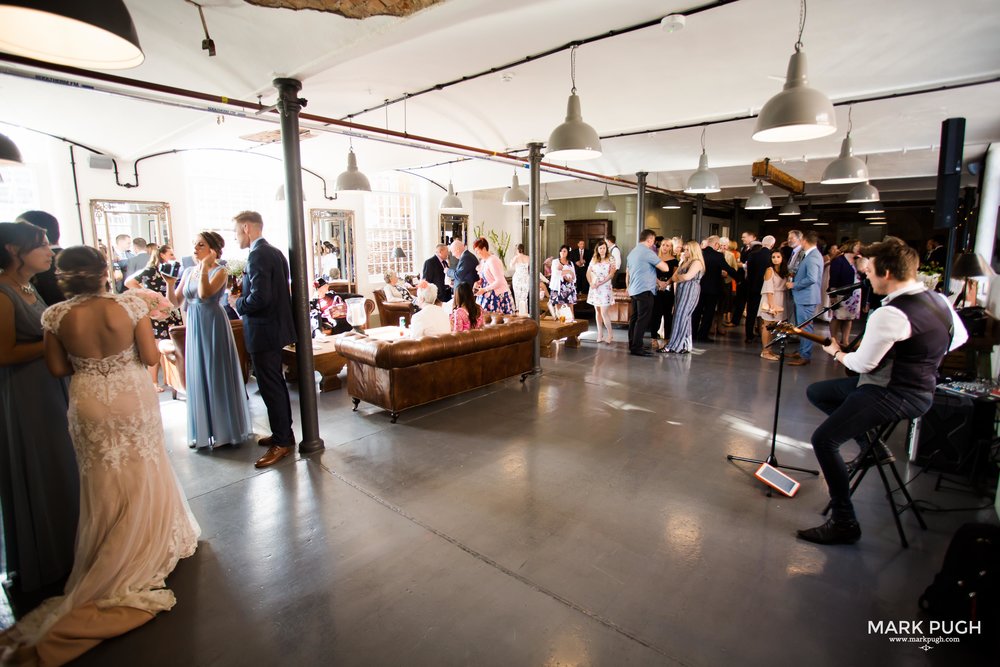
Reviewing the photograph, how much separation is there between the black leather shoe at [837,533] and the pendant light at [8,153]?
228 inches

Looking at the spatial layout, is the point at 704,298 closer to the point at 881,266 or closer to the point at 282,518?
the point at 881,266

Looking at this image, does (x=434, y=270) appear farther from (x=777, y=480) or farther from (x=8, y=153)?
(x=777, y=480)

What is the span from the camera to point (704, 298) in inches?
328

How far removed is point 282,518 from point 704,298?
7.44m

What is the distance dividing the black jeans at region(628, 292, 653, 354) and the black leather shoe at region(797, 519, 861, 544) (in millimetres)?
4642

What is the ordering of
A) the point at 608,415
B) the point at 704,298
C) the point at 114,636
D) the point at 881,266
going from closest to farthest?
the point at 114,636, the point at 881,266, the point at 608,415, the point at 704,298

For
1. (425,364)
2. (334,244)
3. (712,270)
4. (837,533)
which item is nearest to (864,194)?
(712,270)

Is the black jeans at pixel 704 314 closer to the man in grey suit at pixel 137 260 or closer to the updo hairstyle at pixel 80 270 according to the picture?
the updo hairstyle at pixel 80 270

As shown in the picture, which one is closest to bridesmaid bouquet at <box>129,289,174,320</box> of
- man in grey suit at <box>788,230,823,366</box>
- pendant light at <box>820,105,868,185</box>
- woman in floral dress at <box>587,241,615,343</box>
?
pendant light at <box>820,105,868,185</box>

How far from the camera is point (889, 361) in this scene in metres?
2.48

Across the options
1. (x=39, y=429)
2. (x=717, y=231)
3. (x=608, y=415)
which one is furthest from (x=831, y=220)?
(x=39, y=429)

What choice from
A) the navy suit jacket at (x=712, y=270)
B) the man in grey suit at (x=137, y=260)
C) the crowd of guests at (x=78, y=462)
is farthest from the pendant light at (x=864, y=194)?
the man in grey suit at (x=137, y=260)

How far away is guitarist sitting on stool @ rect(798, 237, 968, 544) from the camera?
237cm

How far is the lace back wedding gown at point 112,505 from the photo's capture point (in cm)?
205
